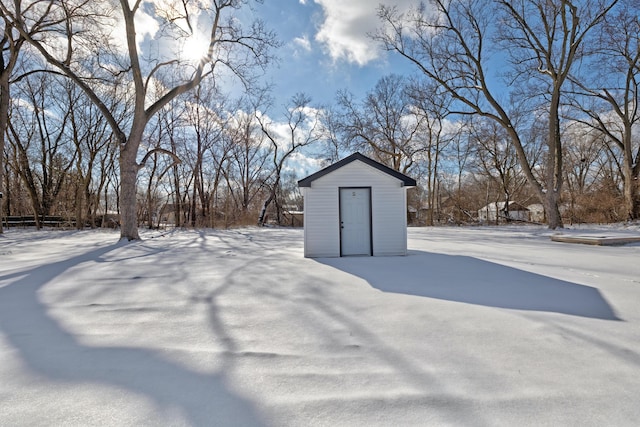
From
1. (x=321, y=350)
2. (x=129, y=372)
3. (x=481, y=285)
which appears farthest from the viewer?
(x=481, y=285)

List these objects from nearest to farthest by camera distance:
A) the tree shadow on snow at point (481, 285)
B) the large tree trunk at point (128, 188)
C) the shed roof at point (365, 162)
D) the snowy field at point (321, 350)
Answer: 1. the snowy field at point (321, 350)
2. the tree shadow on snow at point (481, 285)
3. the shed roof at point (365, 162)
4. the large tree trunk at point (128, 188)

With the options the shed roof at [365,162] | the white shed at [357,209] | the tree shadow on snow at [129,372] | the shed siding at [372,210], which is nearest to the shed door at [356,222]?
the white shed at [357,209]

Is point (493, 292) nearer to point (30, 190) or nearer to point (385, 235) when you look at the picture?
point (385, 235)

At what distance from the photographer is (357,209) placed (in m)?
7.25

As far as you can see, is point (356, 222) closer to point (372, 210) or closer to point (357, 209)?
point (357, 209)

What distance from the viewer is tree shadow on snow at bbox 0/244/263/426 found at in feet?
5.24

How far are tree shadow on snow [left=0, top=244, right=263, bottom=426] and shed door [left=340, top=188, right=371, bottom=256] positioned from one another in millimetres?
5387

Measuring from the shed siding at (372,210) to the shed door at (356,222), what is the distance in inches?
5.2

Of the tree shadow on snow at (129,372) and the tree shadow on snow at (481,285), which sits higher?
the tree shadow on snow at (481,285)

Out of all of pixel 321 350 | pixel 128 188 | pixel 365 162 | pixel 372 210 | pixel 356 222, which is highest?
pixel 365 162

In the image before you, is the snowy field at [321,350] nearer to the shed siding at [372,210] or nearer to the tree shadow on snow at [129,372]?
the tree shadow on snow at [129,372]

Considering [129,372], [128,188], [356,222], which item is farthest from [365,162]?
[128,188]

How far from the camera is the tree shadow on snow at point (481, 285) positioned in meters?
3.27

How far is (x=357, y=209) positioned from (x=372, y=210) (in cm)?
37
